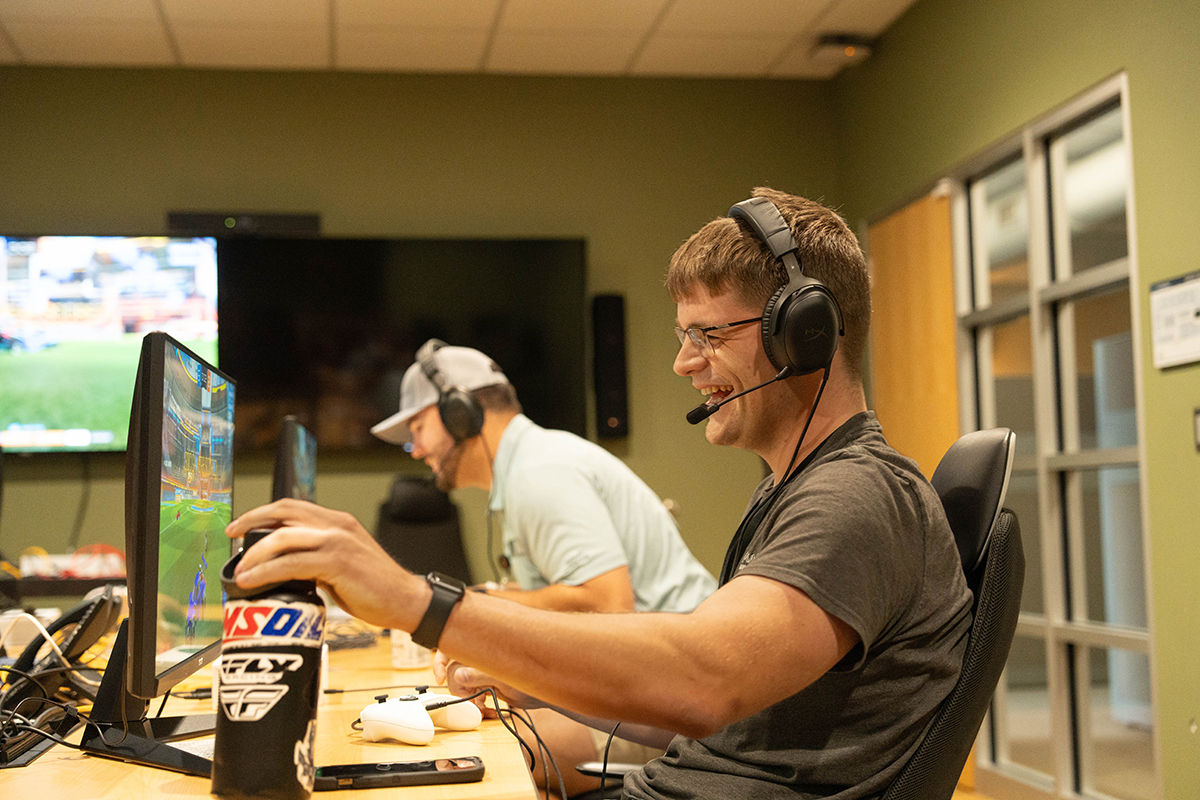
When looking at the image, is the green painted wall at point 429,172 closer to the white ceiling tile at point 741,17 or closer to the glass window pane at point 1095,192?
the white ceiling tile at point 741,17

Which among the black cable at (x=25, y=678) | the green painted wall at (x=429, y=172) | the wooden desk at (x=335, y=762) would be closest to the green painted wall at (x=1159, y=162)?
the green painted wall at (x=429, y=172)

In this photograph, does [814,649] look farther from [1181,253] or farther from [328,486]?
[328,486]

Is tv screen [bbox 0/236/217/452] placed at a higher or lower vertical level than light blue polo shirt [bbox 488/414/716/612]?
higher

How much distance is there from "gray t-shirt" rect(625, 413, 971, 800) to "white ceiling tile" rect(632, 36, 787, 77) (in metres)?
3.65

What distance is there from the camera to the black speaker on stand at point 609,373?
4.58 m

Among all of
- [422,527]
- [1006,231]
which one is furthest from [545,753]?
[422,527]

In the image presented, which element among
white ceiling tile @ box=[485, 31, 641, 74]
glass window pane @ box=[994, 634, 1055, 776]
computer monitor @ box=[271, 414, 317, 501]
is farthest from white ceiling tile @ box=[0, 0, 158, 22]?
glass window pane @ box=[994, 634, 1055, 776]

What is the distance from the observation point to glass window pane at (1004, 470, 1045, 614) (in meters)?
3.64

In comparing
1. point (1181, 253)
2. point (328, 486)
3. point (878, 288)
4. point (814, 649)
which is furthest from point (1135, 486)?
point (328, 486)

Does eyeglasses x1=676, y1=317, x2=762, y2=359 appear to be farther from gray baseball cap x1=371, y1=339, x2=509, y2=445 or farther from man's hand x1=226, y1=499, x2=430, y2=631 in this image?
gray baseball cap x1=371, y1=339, x2=509, y2=445

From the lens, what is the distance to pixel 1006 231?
3.64m

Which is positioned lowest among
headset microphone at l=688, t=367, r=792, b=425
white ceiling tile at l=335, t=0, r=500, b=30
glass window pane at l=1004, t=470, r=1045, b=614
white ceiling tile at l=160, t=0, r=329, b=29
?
glass window pane at l=1004, t=470, r=1045, b=614

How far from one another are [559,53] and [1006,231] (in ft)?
6.67

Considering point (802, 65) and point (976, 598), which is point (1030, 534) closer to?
point (802, 65)
